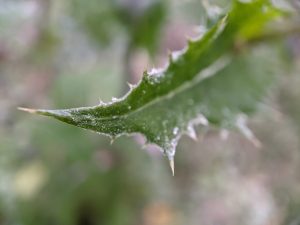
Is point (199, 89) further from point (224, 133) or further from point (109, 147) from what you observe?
point (109, 147)

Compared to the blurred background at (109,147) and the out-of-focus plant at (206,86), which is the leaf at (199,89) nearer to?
the out-of-focus plant at (206,86)

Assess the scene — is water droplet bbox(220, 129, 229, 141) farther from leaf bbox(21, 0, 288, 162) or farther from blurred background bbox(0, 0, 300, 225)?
blurred background bbox(0, 0, 300, 225)

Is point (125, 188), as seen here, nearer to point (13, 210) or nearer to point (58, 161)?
point (58, 161)

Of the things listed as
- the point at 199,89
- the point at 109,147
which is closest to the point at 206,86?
the point at 199,89

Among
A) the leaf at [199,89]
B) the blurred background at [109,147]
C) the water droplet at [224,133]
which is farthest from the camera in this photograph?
the blurred background at [109,147]

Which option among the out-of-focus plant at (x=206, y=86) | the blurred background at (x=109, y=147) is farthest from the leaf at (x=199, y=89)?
the blurred background at (x=109, y=147)

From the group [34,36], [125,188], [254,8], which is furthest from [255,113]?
[34,36]
